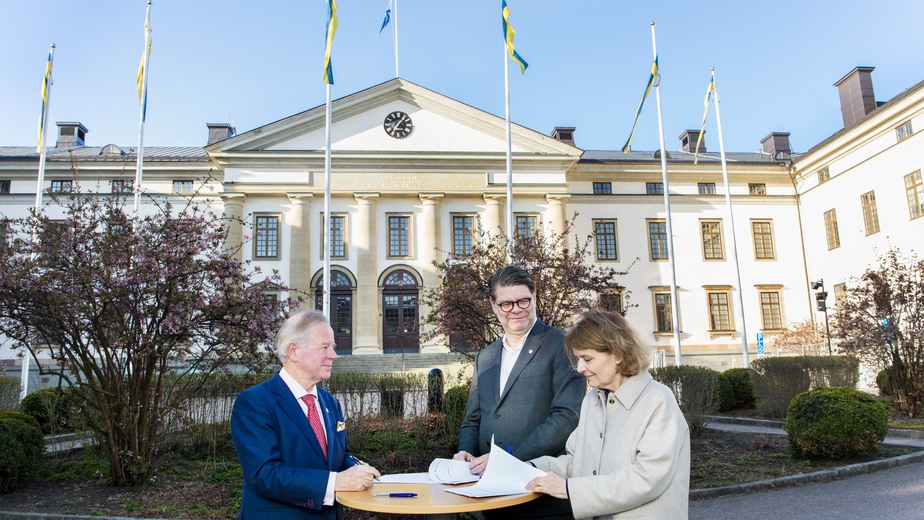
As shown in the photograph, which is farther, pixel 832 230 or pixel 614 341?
pixel 832 230

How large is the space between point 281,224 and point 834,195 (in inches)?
1084

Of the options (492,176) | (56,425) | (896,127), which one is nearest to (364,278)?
(492,176)

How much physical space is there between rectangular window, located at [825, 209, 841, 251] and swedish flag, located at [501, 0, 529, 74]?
21.5m

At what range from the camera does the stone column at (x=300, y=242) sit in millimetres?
30641

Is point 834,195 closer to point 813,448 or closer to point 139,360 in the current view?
point 813,448

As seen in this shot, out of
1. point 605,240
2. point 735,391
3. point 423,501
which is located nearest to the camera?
point 423,501

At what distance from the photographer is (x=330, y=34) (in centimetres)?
1920

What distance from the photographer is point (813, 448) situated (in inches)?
375

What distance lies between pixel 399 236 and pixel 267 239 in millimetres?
6418

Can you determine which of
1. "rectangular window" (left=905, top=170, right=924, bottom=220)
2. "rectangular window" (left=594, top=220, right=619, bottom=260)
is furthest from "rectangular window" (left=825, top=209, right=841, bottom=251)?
"rectangular window" (left=594, top=220, right=619, bottom=260)

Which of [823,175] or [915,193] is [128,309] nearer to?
[915,193]

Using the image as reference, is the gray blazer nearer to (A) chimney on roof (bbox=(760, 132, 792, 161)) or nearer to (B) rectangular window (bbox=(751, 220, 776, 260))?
(B) rectangular window (bbox=(751, 220, 776, 260))

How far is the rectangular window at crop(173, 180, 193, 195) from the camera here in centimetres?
3253

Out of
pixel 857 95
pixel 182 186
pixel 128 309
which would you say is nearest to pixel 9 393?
pixel 128 309
